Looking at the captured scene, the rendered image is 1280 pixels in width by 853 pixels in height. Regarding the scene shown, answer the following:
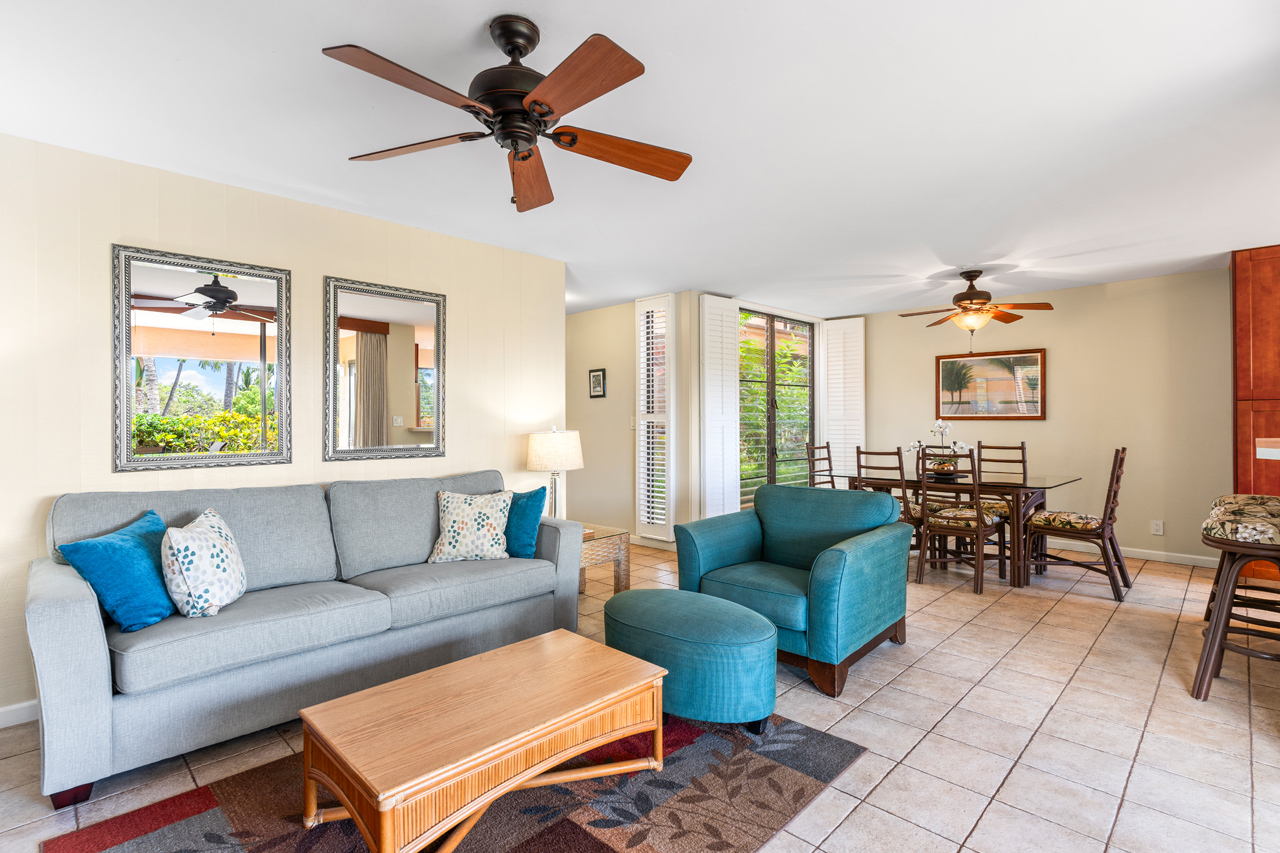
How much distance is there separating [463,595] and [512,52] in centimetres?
216

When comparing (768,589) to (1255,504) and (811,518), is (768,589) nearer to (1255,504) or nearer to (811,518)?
(811,518)

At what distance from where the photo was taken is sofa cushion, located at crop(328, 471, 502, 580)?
119 inches

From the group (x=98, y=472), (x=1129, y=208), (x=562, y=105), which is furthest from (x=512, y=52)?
(x=1129, y=208)

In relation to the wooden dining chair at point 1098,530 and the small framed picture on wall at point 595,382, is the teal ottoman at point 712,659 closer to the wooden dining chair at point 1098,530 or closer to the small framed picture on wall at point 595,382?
the wooden dining chair at point 1098,530

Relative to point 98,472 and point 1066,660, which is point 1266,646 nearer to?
point 1066,660

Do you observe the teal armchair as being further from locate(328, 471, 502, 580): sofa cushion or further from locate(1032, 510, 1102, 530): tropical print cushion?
locate(1032, 510, 1102, 530): tropical print cushion

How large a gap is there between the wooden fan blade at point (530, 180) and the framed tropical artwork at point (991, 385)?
511 cm

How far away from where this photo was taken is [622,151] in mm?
2100

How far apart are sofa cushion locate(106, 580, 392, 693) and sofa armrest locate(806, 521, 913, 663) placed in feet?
5.91

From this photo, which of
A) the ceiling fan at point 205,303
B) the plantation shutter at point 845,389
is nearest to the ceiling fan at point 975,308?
the plantation shutter at point 845,389

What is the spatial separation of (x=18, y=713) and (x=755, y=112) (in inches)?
148

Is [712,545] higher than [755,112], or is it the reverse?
[755,112]

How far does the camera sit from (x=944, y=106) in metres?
2.33

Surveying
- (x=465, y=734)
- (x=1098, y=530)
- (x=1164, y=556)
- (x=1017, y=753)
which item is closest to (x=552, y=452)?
(x=465, y=734)
